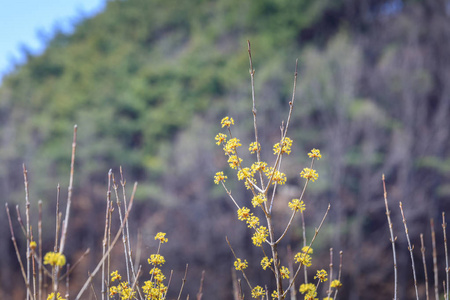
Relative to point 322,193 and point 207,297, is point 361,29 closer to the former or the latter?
point 322,193

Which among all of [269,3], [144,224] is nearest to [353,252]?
[144,224]

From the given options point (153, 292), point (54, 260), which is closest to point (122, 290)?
point (153, 292)

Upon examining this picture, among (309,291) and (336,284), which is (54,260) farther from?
(336,284)

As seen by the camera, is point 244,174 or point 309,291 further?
point 244,174

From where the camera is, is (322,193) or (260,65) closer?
(322,193)

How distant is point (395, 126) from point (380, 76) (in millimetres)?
2332

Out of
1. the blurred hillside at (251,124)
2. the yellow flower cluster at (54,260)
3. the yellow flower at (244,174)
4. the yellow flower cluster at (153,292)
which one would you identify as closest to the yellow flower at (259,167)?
the yellow flower at (244,174)

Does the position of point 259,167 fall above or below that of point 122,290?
above

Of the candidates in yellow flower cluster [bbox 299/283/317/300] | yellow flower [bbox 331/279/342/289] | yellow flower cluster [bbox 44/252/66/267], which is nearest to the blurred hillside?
yellow flower [bbox 331/279/342/289]

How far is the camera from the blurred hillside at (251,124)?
10977 mm

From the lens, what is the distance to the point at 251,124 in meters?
12.0

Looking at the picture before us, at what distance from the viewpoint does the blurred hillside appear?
1098cm

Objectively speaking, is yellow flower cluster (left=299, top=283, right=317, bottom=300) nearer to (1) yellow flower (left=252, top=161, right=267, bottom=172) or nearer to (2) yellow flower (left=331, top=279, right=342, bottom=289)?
(2) yellow flower (left=331, top=279, right=342, bottom=289)

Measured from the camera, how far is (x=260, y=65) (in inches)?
525
